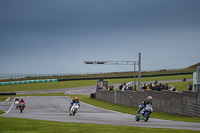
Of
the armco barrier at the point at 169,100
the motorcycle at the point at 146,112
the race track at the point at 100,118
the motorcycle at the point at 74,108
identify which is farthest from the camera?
the motorcycle at the point at 74,108

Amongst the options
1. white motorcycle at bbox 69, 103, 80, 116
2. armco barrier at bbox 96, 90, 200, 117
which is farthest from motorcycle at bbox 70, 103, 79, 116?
armco barrier at bbox 96, 90, 200, 117

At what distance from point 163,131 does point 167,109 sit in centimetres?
1389

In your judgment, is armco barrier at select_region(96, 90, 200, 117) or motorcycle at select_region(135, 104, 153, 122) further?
armco barrier at select_region(96, 90, 200, 117)

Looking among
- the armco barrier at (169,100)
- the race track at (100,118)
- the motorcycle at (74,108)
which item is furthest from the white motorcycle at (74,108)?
the armco barrier at (169,100)

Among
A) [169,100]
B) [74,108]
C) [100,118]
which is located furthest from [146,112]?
[169,100]

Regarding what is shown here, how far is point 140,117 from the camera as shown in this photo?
64.8ft

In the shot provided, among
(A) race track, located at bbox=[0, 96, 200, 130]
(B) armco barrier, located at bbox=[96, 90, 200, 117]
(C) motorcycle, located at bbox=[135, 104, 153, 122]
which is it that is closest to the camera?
(A) race track, located at bbox=[0, 96, 200, 130]

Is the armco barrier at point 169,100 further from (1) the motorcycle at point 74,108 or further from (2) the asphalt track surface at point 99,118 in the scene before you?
(1) the motorcycle at point 74,108

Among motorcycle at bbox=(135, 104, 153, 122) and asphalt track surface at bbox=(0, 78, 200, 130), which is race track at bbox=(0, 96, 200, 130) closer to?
asphalt track surface at bbox=(0, 78, 200, 130)

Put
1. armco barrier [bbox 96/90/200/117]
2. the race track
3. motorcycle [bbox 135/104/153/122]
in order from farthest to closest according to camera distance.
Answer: armco barrier [bbox 96/90/200/117] < motorcycle [bbox 135/104/153/122] < the race track

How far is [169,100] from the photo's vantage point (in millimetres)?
27391

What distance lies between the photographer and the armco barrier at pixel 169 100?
76.1 ft

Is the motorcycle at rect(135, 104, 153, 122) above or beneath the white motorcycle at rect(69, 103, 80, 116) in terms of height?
above

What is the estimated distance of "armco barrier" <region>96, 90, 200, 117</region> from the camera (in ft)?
76.1
